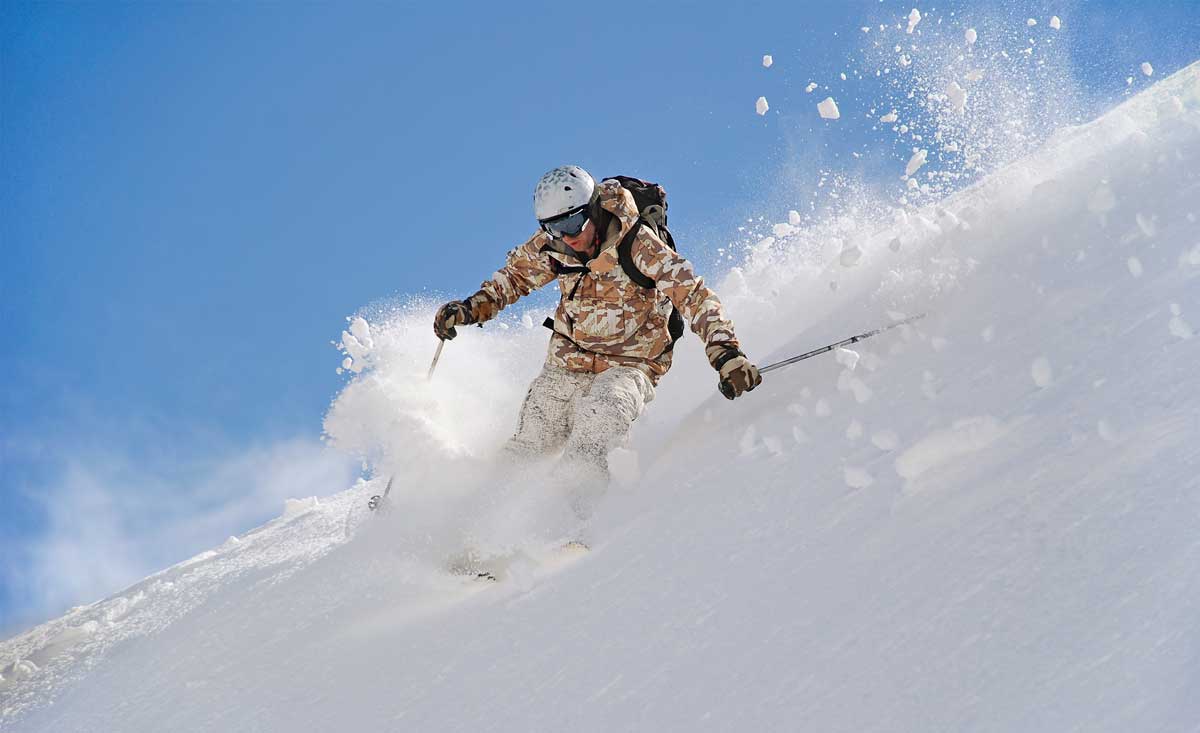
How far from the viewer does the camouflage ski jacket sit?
5285 millimetres

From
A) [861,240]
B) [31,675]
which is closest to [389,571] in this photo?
[31,675]

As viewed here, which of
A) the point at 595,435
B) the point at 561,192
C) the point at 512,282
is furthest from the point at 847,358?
the point at 512,282

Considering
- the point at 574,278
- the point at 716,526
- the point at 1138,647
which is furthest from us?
the point at 574,278

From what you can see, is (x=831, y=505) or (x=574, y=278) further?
(x=574, y=278)

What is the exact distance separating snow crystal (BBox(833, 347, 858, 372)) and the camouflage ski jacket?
74cm

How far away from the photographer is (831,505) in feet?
11.8

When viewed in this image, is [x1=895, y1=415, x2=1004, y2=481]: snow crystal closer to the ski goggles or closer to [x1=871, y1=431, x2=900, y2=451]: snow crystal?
[x1=871, y1=431, x2=900, y2=451]: snow crystal

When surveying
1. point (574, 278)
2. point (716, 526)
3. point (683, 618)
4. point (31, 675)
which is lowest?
point (683, 618)

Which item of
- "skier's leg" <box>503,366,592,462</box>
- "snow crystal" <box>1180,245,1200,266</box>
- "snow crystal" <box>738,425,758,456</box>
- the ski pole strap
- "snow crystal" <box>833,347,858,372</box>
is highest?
"skier's leg" <box>503,366,592,462</box>

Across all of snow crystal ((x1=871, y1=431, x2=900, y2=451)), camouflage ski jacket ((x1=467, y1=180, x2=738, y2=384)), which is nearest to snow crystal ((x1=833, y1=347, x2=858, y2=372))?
camouflage ski jacket ((x1=467, y1=180, x2=738, y2=384))

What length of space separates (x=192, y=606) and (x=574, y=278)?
147 inches

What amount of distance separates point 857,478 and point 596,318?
2.39m

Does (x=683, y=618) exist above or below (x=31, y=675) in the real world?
below

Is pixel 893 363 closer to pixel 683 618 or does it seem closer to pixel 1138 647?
pixel 683 618
